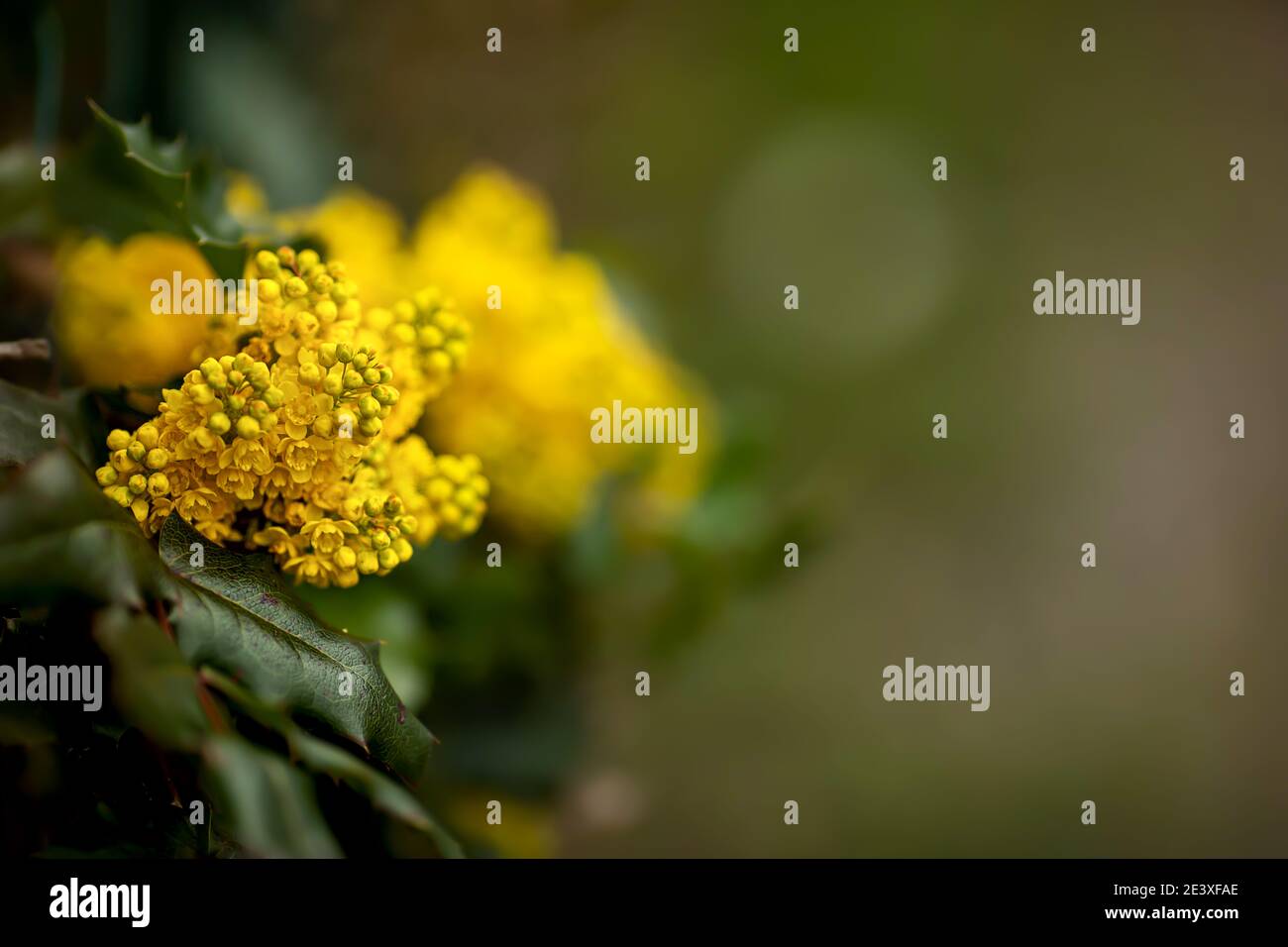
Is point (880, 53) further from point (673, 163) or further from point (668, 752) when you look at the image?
point (668, 752)

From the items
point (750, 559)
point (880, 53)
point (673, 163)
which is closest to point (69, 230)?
point (750, 559)

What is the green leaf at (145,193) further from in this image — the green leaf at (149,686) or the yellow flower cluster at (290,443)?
the green leaf at (149,686)

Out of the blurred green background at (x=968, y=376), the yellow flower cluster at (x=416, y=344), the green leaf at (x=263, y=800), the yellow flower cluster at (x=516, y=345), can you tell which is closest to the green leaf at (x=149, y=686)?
the green leaf at (x=263, y=800)

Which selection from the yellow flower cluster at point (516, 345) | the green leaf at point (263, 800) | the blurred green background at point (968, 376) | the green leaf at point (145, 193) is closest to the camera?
the green leaf at point (263, 800)

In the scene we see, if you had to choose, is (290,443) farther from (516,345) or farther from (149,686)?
(516,345)

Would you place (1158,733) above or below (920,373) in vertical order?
below

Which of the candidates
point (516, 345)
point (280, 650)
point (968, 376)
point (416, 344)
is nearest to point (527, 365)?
point (516, 345)

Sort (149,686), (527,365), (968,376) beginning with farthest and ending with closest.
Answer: (968,376) → (527,365) → (149,686)
